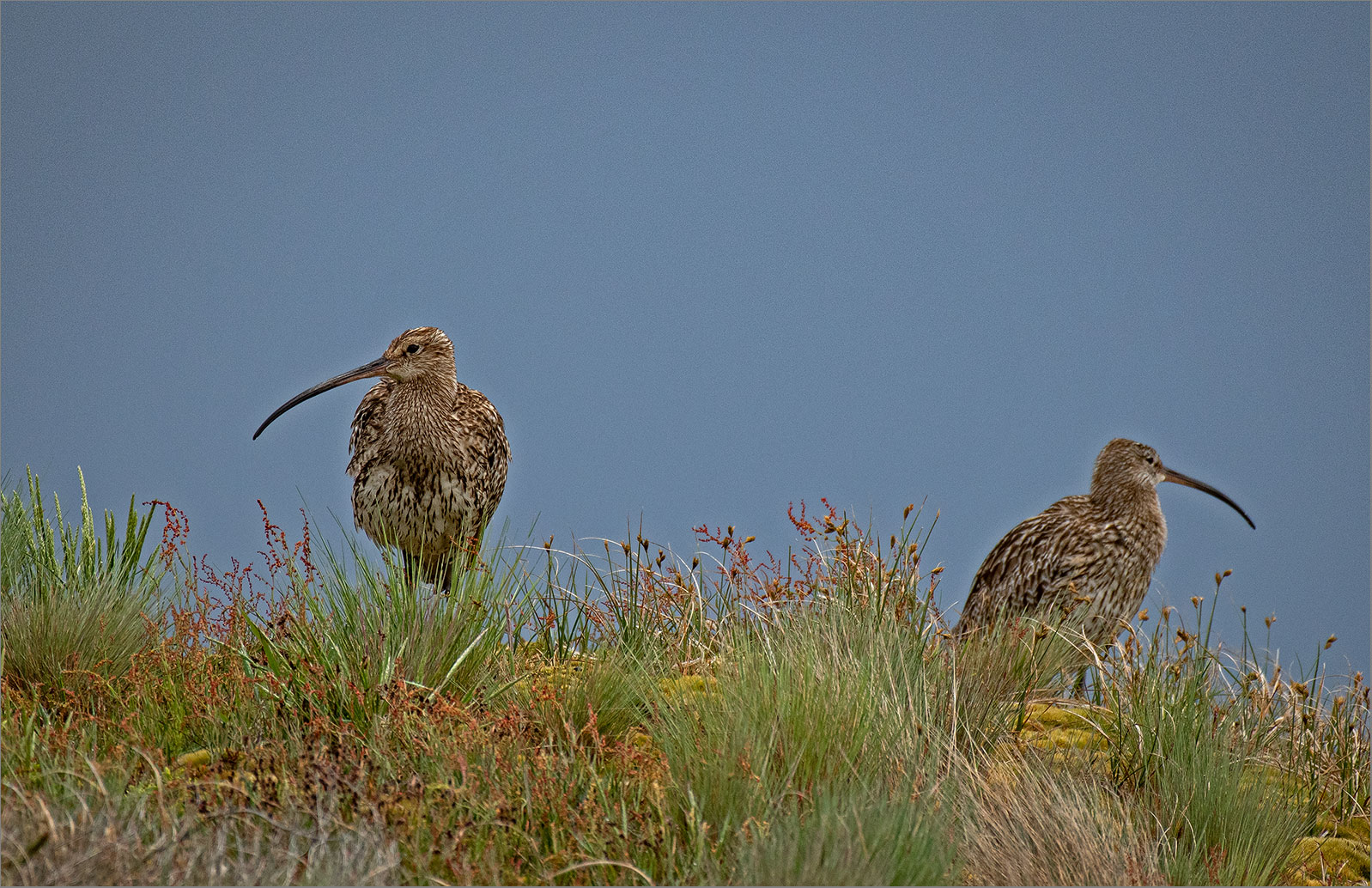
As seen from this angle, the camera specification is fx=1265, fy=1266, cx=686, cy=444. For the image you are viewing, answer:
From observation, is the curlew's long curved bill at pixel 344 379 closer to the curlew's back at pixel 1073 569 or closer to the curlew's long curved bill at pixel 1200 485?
the curlew's back at pixel 1073 569

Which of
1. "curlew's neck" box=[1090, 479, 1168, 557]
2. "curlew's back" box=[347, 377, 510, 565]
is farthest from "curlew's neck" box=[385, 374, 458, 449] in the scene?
"curlew's neck" box=[1090, 479, 1168, 557]

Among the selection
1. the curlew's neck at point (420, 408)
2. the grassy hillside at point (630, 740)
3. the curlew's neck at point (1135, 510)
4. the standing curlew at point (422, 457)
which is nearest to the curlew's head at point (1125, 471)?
the curlew's neck at point (1135, 510)

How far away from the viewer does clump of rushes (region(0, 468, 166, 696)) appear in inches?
265

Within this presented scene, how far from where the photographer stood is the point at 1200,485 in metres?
10.6

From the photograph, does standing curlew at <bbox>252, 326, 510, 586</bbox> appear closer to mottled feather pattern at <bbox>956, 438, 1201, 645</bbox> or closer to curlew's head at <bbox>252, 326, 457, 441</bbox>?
curlew's head at <bbox>252, 326, 457, 441</bbox>

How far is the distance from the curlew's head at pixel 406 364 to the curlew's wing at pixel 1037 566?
414 cm

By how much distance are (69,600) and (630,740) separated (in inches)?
135

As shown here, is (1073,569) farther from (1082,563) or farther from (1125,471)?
(1125,471)

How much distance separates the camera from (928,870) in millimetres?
4344

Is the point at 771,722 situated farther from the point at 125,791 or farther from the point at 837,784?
the point at 125,791

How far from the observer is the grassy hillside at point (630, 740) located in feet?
14.5

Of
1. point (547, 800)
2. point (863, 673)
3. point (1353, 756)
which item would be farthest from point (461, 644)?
point (1353, 756)

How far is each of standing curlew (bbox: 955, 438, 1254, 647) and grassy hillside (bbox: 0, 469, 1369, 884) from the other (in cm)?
94

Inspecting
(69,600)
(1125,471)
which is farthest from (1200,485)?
(69,600)
